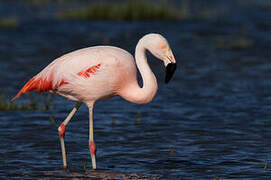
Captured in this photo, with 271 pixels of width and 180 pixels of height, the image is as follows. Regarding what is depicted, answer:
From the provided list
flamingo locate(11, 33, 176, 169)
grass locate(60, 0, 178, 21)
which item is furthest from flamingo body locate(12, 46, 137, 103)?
grass locate(60, 0, 178, 21)

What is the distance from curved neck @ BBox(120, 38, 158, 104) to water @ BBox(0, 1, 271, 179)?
2.79 ft

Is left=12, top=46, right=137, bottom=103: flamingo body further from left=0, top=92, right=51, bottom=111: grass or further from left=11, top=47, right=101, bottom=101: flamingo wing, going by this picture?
left=0, top=92, right=51, bottom=111: grass

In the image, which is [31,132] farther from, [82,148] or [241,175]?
[241,175]

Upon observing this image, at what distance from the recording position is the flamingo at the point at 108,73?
24.4 feet

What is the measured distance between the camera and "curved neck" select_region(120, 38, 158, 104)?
7449 mm

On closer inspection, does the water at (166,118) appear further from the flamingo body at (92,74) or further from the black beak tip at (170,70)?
the black beak tip at (170,70)

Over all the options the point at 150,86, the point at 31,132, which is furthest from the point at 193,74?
the point at 150,86

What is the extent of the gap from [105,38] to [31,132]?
8.35m

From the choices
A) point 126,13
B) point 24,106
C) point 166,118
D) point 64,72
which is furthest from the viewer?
point 126,13

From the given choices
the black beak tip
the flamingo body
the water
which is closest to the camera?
the black beak tip

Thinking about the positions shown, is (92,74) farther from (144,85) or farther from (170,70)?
(170,70)

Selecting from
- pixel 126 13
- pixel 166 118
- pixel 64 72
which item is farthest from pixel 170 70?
pixel 126 13

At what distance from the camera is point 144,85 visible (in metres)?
7.50

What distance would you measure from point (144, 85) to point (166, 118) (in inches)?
115
